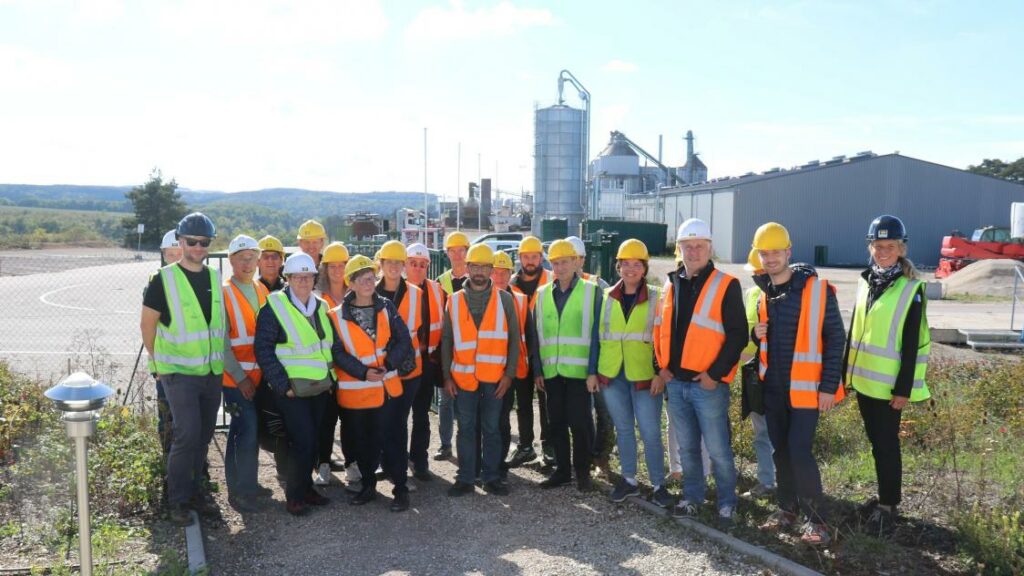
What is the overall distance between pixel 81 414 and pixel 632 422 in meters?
3.78

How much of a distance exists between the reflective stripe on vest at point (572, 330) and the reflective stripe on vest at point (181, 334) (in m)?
2.50

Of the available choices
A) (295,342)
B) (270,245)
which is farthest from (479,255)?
(270,245)

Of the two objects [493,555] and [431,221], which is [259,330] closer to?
[493,555]

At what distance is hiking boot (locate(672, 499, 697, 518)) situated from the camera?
5.37 m

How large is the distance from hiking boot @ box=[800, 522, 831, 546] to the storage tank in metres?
27.7

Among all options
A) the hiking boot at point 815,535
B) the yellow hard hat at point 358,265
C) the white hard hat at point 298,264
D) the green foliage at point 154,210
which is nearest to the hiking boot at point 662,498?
the hiking boot at point 815,535

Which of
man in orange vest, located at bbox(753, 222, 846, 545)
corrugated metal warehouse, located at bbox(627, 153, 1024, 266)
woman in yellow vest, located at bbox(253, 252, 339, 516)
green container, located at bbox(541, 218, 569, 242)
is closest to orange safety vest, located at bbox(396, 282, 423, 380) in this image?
woman in yellow vest, located at bbox(253, 252, 339, 516)

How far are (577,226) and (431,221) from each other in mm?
10180

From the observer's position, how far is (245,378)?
5676 millimetres

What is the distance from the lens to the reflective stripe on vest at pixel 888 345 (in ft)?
16.1

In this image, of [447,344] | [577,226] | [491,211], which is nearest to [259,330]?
[447,344]

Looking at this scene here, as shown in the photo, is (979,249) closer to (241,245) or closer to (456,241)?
(456,241)

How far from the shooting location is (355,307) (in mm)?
5629

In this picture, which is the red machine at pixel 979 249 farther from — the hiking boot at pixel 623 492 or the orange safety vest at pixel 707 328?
the orange safety vest at pixel 707 328
